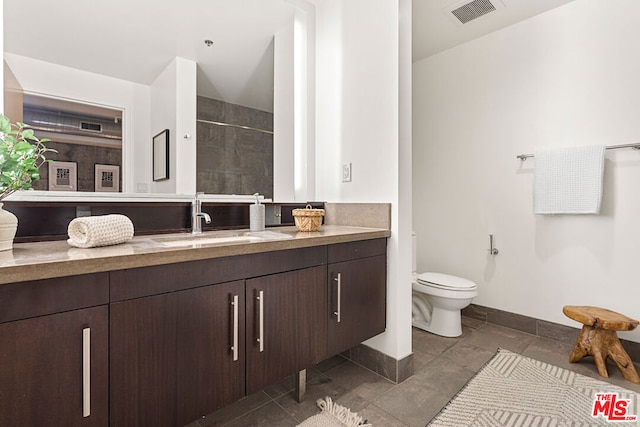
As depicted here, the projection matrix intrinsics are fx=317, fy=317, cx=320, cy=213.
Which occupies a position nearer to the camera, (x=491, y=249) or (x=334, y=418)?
(x=334, y=418)

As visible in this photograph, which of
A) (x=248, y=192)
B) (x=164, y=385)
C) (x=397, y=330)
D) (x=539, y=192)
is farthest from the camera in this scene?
(x=539, y=192)

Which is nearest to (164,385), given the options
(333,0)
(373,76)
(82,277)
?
(82,277)

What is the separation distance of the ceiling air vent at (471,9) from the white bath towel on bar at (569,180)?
1.12 m

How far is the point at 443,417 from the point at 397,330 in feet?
1.49

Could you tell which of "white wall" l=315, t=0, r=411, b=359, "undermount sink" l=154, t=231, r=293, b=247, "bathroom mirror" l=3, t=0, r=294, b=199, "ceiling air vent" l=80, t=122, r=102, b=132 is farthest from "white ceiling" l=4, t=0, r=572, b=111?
"undermount sink" l=154, t=231, r=293, b=247

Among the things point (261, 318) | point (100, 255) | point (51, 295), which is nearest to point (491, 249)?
point (261, 318)

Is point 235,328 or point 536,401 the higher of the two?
point 235,328

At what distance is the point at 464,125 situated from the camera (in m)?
2.83

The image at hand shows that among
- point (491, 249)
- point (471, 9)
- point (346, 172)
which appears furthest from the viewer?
point (491, 249)

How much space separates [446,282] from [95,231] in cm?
220

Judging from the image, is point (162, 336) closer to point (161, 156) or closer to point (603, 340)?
point (161, 156)

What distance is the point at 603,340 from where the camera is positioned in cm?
187

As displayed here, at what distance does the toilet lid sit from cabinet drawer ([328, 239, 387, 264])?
805mm

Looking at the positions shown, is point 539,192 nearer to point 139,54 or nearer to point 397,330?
point 397,330
